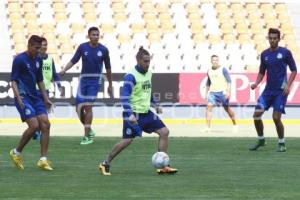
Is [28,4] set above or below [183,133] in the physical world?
above

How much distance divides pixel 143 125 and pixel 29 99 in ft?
6.29

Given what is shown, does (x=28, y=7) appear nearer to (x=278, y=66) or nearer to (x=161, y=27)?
(x=161, y=27)

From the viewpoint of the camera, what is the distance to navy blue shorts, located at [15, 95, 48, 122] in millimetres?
13898

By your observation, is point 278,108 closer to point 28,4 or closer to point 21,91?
point 21,91

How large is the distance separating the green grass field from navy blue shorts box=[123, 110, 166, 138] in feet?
1.96

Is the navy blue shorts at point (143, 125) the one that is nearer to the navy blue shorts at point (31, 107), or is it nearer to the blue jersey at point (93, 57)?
the navy blue shorts at point (31, 107)

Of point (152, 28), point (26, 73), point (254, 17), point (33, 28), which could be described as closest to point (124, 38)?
point (152, 28)

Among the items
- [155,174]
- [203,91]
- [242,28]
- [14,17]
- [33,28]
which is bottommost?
[155,174]

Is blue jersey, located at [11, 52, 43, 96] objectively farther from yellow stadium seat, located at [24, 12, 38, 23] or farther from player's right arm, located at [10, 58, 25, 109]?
yellow stadium seat, located at [24, 12, 38, 23]

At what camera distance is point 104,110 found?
95.5 ft

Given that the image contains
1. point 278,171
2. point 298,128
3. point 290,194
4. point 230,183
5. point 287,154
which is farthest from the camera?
point 298,128

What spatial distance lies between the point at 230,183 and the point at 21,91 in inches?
151

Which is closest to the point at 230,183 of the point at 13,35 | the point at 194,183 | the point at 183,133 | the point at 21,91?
the point at 194,183

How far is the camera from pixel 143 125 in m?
13.4
